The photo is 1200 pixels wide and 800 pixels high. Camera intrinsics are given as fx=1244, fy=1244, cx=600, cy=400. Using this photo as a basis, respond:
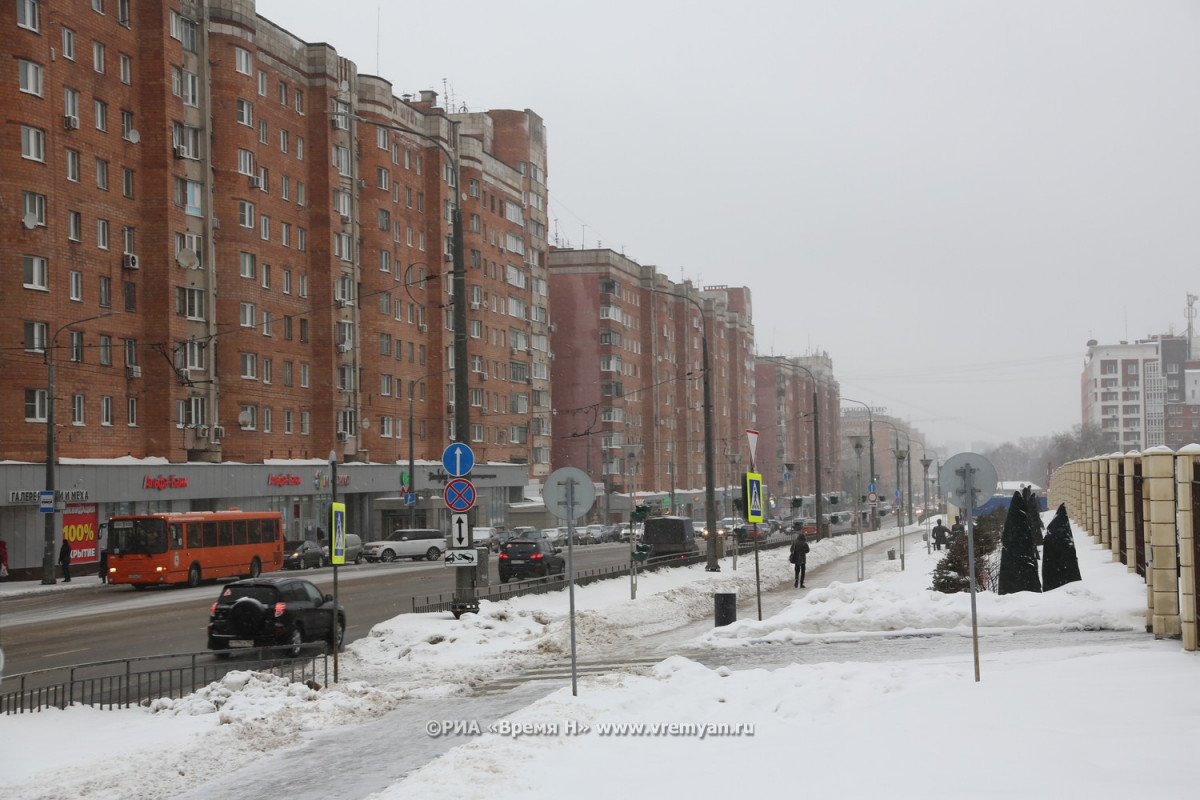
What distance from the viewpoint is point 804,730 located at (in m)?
11.5

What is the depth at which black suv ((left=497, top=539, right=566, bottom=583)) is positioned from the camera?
4009 centimetres

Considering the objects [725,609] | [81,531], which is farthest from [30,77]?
[725,609]

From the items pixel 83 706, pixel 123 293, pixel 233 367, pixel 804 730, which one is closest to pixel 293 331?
pixel 233 367

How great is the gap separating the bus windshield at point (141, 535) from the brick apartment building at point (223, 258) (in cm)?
546

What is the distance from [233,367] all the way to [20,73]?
18078mm

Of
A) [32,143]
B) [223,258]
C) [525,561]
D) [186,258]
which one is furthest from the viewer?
[223,258]

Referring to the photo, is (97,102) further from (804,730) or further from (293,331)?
(804,730)

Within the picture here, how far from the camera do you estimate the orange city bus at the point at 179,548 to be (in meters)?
40.4

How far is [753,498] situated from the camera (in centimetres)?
2412

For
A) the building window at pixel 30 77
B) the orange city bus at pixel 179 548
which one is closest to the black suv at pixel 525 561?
the orange city bus at pixel 179 548

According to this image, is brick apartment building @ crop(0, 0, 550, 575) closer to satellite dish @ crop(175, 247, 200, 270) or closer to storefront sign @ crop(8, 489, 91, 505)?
satellite dish @ crop(175, 247, 200, 270)

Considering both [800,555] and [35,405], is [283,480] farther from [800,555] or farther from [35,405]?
[800,555]

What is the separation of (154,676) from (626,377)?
94.9m

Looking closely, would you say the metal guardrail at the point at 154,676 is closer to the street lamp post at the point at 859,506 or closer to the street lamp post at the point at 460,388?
the street lamp post at the point at 460,388
